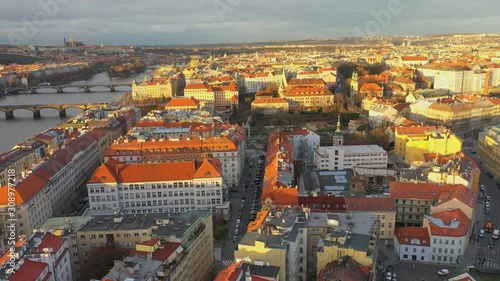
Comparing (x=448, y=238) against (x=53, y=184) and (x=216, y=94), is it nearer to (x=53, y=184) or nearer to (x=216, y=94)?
(x=53, y=184)

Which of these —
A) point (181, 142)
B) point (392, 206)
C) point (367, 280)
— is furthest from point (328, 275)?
point (181, 142)

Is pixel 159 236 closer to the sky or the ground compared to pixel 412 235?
closer to the sky

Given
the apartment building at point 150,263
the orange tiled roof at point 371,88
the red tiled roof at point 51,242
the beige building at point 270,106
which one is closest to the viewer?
the apartment building at point 150,263

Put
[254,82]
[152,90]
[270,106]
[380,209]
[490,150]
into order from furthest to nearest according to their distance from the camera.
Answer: [254,82]
[152,90]
[270,106]
[490,150]
[380,209]

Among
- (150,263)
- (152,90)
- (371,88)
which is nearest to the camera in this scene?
(150,263)

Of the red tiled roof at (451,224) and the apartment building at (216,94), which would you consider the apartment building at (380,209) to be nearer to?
the red tiled roof at (451,224)

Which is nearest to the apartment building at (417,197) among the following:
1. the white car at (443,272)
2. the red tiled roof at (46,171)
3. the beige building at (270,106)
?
the white car at (443,272)

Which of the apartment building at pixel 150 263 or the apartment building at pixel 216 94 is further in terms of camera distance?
the apartment building at pixel 216 94

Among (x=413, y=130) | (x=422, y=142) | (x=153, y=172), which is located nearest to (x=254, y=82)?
(x=413, y=130)
